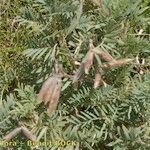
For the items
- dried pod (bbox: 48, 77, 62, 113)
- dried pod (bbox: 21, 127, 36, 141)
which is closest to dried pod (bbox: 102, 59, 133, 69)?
dried pod (bbox: 48, 77, 62, 113)

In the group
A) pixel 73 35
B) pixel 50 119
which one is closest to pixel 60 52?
pixel 73 35

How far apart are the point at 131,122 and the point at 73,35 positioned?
0.47 m

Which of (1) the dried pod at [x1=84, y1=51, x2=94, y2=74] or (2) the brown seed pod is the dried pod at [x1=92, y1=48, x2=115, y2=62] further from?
(2) the brown seed pod

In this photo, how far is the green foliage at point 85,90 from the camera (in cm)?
184

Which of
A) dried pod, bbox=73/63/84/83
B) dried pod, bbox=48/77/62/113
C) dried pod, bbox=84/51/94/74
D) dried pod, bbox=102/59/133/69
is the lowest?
dried pod, bbox=48/77/62/113

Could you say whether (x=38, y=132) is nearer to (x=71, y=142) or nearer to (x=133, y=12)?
Answer: (x=71, y=142)

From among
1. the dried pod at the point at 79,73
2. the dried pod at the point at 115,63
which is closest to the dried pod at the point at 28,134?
the dried pod at the point at 79,73

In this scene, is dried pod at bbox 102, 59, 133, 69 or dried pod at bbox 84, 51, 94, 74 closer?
dried pod at bbox 84, 51, 94, 74

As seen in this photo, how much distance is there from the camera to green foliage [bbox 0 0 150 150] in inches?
72.4

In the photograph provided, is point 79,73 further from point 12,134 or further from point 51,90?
point 12,134

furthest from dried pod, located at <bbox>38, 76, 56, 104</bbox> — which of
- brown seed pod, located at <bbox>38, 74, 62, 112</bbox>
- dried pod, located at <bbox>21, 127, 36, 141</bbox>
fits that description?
dried pod, located at <bbox>21, 127, 36, 141</bbox>

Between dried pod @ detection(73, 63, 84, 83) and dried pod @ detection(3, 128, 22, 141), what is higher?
dried pod @ detection(73, 63, 84, 83)

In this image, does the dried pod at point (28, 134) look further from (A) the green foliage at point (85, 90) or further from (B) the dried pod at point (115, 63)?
(B) the dried pod at point (115, 63)

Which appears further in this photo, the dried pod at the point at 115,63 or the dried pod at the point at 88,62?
the dried pod at the point at 115,63
